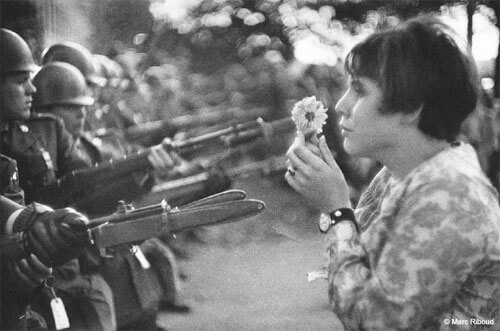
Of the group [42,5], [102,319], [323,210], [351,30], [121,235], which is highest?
[42,5]

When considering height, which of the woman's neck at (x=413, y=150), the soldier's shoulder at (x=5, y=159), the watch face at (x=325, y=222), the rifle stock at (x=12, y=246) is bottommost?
the rifle stock at (x=12, y=246)

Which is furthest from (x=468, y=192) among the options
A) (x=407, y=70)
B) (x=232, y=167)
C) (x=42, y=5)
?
(x=42, y=5)

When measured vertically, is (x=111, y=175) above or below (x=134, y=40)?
below

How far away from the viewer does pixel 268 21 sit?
2258 millimetres

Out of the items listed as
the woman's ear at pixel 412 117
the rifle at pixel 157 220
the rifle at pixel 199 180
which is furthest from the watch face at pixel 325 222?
the rifle at pixel 199 180

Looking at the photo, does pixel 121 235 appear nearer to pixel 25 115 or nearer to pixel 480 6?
pixel 25 115

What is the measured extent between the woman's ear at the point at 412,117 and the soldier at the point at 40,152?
1.25 metres

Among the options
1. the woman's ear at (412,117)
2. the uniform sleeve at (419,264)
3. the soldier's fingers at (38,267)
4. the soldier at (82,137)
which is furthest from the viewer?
the soldier at (82,137)

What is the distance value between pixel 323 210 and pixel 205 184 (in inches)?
32.4

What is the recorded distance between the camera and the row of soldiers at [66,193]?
83.4 inches

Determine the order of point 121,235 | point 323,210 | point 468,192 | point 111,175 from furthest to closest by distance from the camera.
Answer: point 111,175 < point 121,235 < point 323,210 < point 468,192

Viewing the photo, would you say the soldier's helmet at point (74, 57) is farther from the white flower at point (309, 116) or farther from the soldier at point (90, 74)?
the white flower at point (309, 116)

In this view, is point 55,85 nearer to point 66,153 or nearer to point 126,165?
point 66,153

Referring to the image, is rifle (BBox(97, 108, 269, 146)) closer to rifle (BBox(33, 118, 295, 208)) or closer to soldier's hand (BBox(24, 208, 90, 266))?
rifle (BBox(33, 118, 295, 208))
